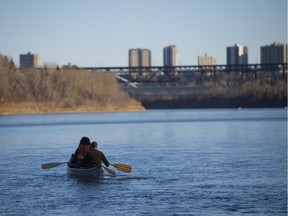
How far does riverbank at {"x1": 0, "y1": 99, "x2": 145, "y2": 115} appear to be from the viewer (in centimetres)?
12900

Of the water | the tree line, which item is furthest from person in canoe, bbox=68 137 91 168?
the tree line

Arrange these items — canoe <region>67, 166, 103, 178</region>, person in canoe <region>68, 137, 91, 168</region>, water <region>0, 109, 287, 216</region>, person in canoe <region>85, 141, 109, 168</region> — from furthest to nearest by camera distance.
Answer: person in canoe <region>68, 137, 91, 168</region>
canoe <region>67, 166, 103, 178</region>
person in canoe <region>85, 141, 109, 168</region>
water <region>0, 109, 287, 216</region>

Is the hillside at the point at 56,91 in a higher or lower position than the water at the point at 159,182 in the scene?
higher

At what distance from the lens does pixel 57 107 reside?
138250 millimetres

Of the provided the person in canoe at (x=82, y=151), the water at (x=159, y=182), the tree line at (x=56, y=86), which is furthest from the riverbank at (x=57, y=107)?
the person in canoe at (x=82, y=151)

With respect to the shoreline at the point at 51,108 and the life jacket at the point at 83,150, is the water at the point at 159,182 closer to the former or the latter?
the life jacket at the point at 83,150

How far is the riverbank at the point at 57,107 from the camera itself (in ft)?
423

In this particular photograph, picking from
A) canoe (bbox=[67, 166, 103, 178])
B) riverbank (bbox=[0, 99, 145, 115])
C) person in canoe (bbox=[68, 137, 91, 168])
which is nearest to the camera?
canoe (bbox=[67, 166, 103, 178])

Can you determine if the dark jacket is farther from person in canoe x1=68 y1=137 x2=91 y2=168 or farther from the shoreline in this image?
the shoreline

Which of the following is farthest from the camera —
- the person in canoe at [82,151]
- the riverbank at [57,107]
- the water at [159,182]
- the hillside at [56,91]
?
the hillside at [56,91]

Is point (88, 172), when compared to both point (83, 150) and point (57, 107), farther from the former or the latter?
point (57, 107)

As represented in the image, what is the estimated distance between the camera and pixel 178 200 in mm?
26516

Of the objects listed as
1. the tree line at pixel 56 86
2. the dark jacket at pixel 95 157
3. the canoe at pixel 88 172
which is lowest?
the canoe at pixel 88 172

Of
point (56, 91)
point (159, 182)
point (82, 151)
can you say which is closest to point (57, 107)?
point (56, 91)
